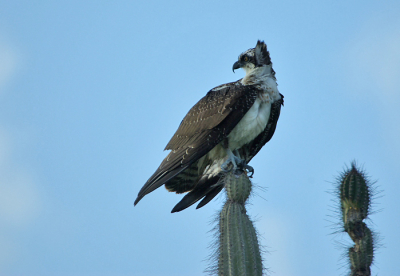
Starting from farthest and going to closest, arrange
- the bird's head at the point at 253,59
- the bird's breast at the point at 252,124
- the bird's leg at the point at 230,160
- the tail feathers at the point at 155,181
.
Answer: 1. the bird's head at the point at 253,59
2. the bird's breast at the point at 252,124
3. the bird's leg at the point at 230,160
4. the tail feathers at the point at 155,181

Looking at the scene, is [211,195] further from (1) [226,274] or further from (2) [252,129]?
(1) [226,274]

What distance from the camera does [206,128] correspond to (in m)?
7.95

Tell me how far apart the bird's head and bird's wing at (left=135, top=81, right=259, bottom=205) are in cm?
47

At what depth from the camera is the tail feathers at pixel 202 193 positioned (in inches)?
320

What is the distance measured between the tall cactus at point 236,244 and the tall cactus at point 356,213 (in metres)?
1.23

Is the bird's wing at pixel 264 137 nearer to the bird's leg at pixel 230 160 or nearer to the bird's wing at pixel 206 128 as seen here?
the bird's wing at pixel 206 128

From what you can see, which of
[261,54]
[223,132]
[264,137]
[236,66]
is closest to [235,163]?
[223,132]

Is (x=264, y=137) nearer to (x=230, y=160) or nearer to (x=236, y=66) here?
(x=230, y=160)

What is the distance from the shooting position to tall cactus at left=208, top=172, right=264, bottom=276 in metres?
5.04

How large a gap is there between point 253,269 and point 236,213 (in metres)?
0.63

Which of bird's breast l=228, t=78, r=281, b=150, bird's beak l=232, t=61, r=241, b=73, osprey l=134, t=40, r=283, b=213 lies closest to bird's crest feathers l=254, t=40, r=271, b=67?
osprey l=134, t=40, r=283, b=213

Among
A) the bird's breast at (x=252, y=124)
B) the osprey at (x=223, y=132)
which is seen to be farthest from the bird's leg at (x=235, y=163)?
the bird's breast at (x=252, y=124)

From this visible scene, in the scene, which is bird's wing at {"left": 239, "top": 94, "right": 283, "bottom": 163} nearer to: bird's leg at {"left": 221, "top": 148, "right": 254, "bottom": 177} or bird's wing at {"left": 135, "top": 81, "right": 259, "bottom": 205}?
bird's wing at {"left": 135, "top": 81, "right": 259, "bottom": 205}

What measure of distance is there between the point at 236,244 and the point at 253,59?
14.4 ft
